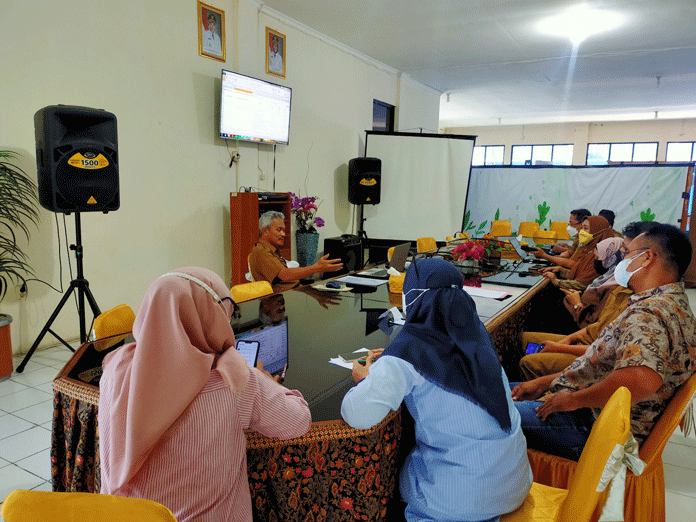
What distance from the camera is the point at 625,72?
24.6 feet

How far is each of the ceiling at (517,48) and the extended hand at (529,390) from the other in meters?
4.15

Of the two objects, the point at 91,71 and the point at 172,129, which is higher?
the point at 91,71

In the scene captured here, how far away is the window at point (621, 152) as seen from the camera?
12812 millimetres

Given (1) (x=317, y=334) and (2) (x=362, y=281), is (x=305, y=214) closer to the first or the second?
(2) (x=362, y=281)

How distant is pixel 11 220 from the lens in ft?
10.4

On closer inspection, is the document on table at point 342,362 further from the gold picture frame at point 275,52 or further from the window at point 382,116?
the window at point 382,116

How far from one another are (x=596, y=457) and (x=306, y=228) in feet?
16.2

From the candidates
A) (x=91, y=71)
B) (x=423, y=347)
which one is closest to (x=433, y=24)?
(x=91, y=71)

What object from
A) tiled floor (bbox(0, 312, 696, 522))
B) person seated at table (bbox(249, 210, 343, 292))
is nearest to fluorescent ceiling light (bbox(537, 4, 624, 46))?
person seated at table (bbox(249, 210, 343, 292))

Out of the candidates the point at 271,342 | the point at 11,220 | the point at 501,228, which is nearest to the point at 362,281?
the point at 271,342

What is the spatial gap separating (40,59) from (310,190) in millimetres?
3272

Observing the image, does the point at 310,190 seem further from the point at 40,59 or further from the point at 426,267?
the point at 426,267

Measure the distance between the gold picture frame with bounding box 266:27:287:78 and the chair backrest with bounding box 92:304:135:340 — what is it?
3899 mm

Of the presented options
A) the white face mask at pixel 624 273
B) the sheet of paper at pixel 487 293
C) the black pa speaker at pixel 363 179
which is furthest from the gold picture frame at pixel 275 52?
the white face mask at pixel 624 273
